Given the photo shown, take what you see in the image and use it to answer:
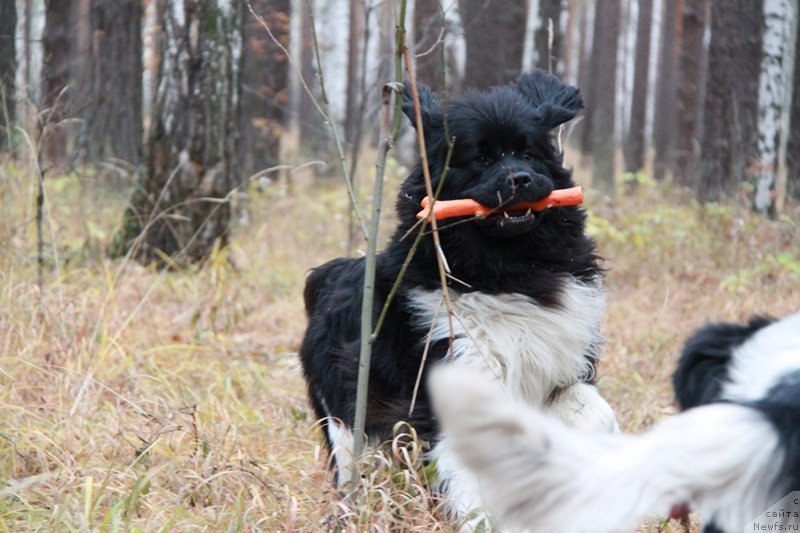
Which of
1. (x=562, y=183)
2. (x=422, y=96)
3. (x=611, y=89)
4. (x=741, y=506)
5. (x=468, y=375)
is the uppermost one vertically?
(x=611, y=89)

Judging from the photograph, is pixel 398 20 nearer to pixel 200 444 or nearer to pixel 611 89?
pixel 200 444

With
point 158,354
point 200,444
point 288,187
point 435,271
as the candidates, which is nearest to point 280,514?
point 200,444

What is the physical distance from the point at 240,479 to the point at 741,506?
2.05 metres

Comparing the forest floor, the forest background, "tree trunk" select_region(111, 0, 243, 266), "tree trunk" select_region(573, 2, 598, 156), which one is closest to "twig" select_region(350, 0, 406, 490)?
the forest background

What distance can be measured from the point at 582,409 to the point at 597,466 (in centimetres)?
177

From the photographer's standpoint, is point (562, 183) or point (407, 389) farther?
point (562, 183)

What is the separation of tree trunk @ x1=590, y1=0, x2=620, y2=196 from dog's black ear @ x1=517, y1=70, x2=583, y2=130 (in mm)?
13445

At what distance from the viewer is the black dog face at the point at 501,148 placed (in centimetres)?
377

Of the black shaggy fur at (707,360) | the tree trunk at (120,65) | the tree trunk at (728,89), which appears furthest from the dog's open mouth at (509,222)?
the tree trunk at (120,65)

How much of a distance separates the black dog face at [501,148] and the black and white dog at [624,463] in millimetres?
1752

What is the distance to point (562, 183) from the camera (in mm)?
4117

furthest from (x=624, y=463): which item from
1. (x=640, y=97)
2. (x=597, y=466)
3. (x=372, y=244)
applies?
(x=640, y=97)

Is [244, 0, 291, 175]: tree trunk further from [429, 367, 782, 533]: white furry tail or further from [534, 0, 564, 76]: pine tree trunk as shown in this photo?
[429, 367, 782, 533]: white furry tail

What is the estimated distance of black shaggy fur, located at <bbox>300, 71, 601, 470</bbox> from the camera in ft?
12.4
